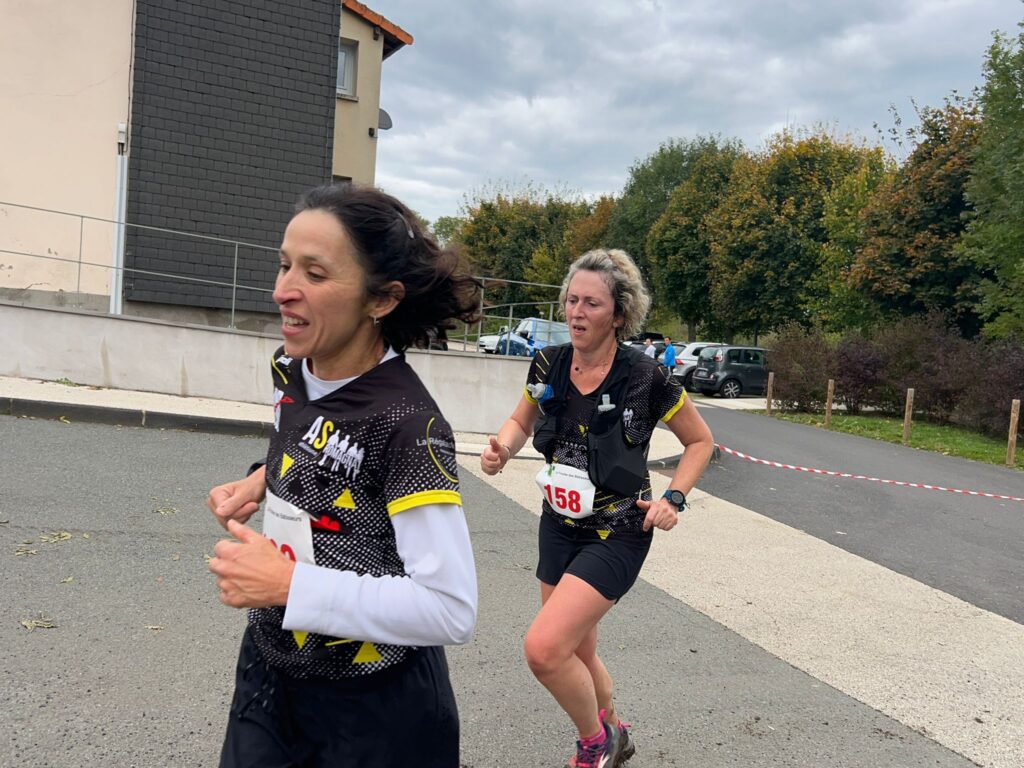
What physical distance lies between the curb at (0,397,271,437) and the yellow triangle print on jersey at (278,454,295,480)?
7941mm

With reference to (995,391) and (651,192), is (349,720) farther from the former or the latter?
(651,192)

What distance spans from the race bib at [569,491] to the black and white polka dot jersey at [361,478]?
1.38 m

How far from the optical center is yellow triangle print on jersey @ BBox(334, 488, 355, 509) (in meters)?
1.56

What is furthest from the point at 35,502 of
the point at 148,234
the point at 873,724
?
the point at 148,234

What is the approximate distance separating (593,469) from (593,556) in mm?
306

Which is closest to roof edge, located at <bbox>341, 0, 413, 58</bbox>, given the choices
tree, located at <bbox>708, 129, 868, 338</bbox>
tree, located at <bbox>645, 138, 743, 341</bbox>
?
tree, located at <bbox>708, 129, 868, 338</bbox>

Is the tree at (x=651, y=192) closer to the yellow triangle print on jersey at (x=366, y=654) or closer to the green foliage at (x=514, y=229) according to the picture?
the green foliage at (x=514, y=229)

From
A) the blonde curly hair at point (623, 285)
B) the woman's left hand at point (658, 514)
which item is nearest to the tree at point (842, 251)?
the blonde curly hair at point (623, 285)

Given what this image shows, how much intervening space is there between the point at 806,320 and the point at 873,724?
36.4 metres

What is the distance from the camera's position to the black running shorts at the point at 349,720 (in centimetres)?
161

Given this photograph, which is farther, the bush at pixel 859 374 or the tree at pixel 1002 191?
the bush at pixel 859 374

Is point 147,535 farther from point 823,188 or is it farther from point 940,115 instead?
point 823,188

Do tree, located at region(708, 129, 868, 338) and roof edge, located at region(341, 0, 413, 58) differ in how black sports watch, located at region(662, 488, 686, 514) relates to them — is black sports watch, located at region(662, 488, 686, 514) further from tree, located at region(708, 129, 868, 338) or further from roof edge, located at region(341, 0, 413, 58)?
tree, located at region(708, 129, 868, 338)

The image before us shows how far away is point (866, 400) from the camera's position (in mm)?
22828
